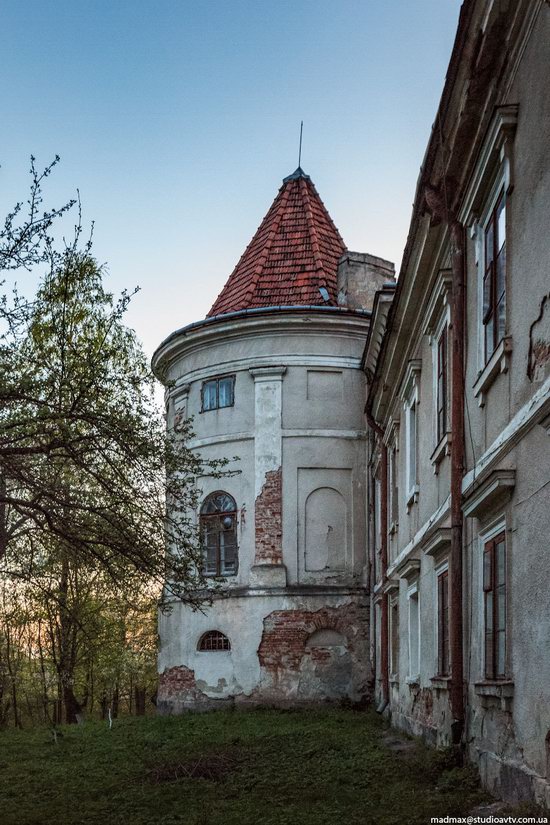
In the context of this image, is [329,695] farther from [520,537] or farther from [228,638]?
[520,537]

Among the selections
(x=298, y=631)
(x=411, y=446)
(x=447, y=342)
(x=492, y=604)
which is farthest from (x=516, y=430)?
(x=298, y=631)

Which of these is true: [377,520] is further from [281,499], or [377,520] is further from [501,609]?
[501,609]

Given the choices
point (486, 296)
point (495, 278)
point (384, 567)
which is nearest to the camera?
point (495, 278)

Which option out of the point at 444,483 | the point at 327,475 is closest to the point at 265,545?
the point at 327,475

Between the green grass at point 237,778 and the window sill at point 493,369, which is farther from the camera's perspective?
the green grass at point 237,778

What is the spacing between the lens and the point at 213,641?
23203 millimetres

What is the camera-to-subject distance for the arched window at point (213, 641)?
905 inches

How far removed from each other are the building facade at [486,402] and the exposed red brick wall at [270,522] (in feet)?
27.3

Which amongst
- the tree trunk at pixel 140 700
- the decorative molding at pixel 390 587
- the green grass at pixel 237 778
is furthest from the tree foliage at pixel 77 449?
the tree trunk at pixel 140 700

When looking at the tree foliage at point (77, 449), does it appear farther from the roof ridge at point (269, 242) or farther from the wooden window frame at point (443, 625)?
the roof ridge at point (269, 242)

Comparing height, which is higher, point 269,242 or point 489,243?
point 269,242

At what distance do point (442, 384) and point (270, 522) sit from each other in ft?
36.5

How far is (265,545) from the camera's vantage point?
2284 cm

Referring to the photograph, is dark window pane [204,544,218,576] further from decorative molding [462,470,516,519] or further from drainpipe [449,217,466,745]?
decorative molding [462,470,516,519]
